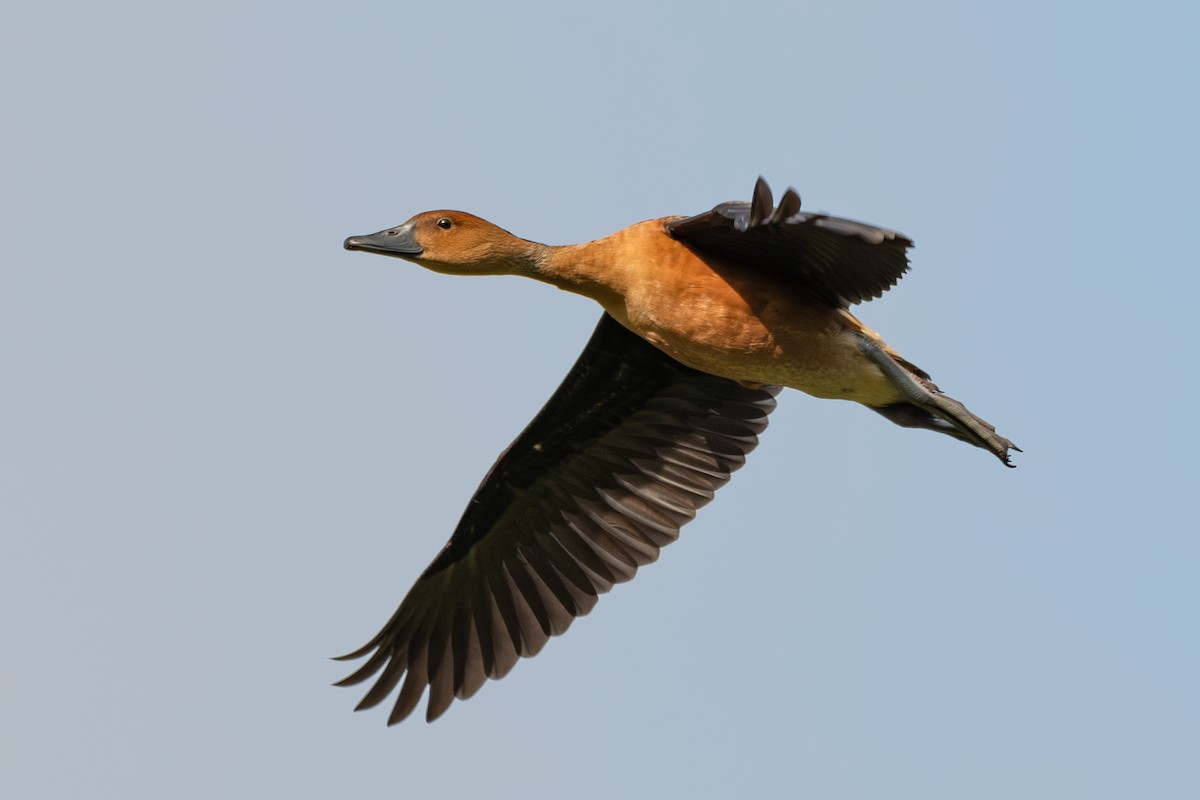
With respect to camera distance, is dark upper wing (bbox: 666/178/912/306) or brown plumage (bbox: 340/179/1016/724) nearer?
dark upper wing (bbox: 666/178/912/306)

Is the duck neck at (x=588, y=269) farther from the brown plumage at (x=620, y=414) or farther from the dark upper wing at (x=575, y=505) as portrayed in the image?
the dark upper wing at (x=575, y=505)

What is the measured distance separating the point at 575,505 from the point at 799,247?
2.97 m

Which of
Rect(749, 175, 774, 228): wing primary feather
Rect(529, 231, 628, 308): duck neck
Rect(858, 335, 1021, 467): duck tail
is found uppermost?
Rect(529, 231, 628, 308): duck neck

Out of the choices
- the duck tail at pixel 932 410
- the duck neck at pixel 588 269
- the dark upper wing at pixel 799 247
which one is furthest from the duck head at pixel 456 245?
the duck tail at pixel 932 410

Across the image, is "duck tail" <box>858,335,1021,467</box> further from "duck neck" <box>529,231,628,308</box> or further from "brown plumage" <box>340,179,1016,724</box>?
"duck neck" <box>529,231,628,308</box>

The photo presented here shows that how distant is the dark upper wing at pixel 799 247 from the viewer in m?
7.68

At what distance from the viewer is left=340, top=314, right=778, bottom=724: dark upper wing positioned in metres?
10.6

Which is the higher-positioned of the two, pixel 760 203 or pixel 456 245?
pixel 456 245

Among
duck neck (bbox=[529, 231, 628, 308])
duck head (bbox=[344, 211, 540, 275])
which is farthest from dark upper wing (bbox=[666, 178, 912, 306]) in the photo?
duck head (bbox=[344, 211, 540, 275])

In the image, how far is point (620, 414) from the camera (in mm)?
10773

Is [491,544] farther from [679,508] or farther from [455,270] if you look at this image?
[455,270]

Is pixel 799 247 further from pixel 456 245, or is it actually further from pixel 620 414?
pixel 620 414

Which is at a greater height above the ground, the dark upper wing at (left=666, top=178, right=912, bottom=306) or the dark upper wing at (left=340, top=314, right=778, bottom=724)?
the dark upper wing at (left=666, top=178, right=912, bottom=306)

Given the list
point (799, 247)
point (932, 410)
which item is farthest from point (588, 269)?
point (932, 410)
